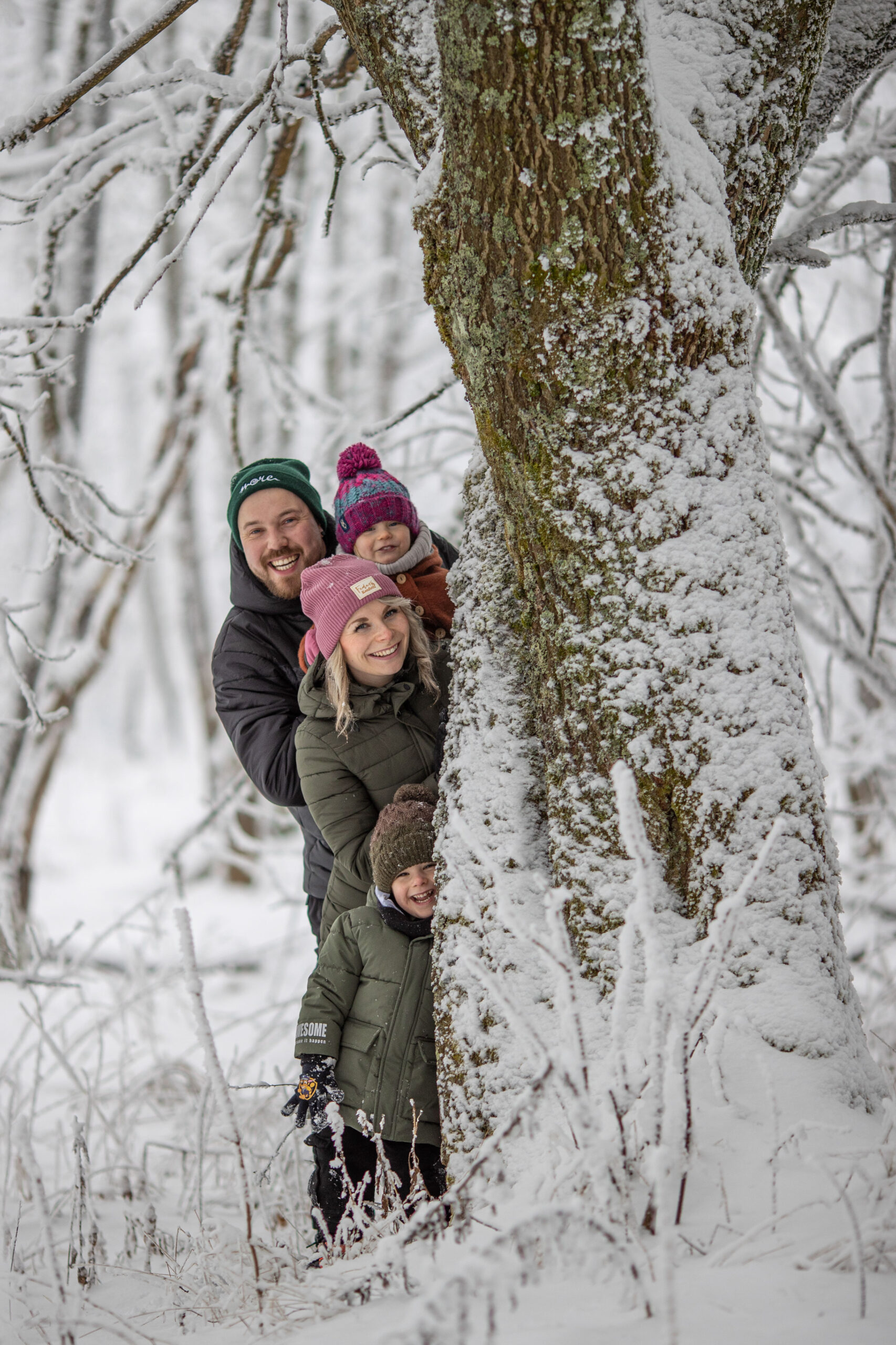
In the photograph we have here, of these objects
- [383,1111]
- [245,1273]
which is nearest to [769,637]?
[383,1111]

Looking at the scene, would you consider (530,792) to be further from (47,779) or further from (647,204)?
(47,779)

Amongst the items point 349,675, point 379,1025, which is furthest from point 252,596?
point 379,1025

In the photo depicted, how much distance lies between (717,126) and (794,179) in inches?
13.7

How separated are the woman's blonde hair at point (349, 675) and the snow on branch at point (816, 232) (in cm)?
118

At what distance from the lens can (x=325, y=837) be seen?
2191 mm

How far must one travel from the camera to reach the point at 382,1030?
200 centimetres

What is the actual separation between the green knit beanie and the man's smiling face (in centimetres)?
2

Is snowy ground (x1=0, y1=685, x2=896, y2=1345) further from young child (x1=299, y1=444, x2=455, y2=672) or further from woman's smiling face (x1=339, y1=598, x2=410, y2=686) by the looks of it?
young child (x1=299, y1=444, x2=455, y2=672)

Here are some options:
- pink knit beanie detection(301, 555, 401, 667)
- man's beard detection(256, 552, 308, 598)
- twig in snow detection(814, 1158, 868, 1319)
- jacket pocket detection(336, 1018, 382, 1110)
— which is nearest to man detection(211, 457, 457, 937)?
man's beard detection(256, 552, 308, 598)

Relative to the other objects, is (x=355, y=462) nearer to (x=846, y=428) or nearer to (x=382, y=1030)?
(x=382, y=1030)

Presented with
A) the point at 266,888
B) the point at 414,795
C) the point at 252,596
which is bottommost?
the point at 266,888

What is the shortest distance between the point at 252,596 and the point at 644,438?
4.48 feet

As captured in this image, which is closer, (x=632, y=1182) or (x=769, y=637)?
(x=632, y=1182)

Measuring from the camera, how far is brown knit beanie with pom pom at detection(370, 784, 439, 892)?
1972mm
